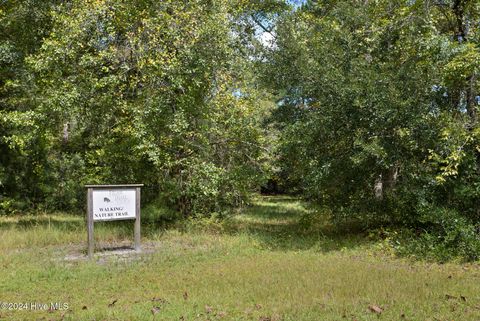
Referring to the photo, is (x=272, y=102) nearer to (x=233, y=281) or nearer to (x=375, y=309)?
(x=233, y=281)

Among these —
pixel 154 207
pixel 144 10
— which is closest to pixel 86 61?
pixel 144 10

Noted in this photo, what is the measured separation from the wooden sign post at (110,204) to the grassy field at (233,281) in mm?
715

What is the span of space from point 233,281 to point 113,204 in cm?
418

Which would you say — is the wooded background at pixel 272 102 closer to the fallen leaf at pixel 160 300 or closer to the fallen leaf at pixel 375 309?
the fallen leaf at pixel 375 309

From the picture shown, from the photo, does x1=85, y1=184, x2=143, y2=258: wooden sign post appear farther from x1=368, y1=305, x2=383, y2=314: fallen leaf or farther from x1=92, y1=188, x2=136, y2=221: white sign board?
x1=368, y1=305, x2=383, y2=314: fallen leaf

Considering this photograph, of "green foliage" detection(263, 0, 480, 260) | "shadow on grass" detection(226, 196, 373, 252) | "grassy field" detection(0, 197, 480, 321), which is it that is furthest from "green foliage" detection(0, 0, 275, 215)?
"grassy field" detection(0, 197, 480, 321)

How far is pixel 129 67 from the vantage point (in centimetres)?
1395

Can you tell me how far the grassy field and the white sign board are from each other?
934 mm

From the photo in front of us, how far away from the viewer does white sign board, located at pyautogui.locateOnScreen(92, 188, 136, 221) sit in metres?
10.4

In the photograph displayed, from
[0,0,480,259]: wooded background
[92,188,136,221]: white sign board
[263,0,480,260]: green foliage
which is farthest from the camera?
[0,0,480,259]: wooded background

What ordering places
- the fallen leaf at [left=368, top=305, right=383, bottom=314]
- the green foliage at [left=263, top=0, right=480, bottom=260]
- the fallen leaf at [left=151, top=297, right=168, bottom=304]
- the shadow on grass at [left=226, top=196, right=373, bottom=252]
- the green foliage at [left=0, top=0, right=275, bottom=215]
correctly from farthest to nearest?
the green foliage at [left=0, top=0, right=275, bottom=215]
the shadow on grass at [left=226, top=196, right=373, bottom=252]
the green foliage at [left=263, top=0, right=480, bottom=260]
the fallen leaf at [left=151, top=297, right=168, bottom=304]
the fallen leaf at [left=368, top=305, right=383, bottom=314]

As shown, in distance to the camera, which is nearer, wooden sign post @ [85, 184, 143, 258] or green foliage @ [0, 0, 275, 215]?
wooden sign post @ [85, 184, 143, 258]

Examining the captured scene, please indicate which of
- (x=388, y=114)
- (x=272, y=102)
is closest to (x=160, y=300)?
(x=388, y=114)

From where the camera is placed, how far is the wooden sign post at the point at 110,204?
10281 mm
